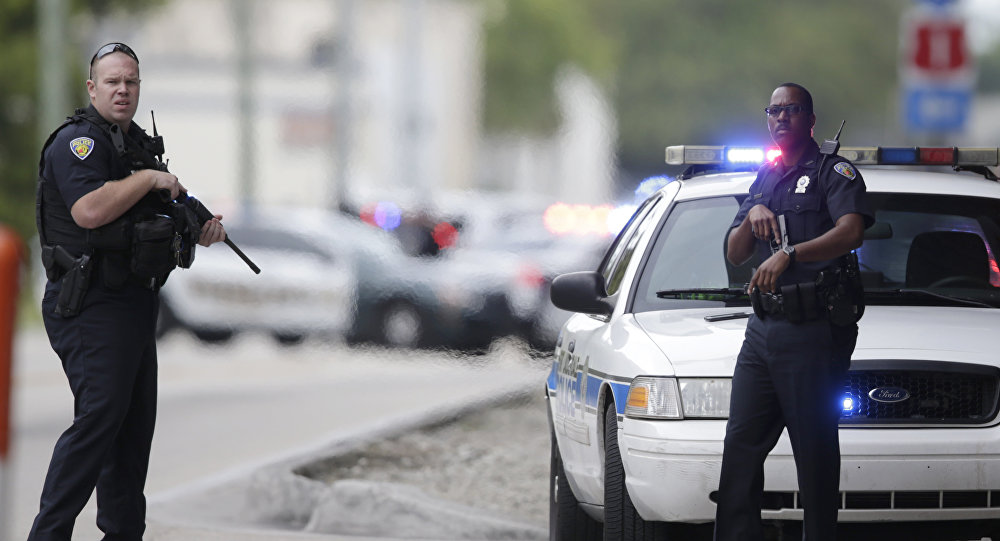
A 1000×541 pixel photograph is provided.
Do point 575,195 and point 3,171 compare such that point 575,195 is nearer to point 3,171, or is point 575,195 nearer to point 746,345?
A: point 3,171

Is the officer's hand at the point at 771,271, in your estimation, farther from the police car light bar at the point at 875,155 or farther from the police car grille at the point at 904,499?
the police car light bar at the point at 875,155

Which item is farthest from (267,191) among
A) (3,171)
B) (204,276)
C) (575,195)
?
(204,276)

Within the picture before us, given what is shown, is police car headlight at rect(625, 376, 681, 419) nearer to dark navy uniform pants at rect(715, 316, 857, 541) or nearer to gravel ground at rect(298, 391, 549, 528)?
dark navy uniform pants at rect(715, 316, 857, 541)

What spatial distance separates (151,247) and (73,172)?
337mm

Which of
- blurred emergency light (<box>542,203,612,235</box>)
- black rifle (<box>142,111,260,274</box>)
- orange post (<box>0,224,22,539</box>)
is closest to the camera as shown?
orange post (<box>0,224,22,539</box>)

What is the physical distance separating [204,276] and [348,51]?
1827cm

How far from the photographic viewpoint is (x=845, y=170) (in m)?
5.81

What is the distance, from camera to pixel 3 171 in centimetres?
2697

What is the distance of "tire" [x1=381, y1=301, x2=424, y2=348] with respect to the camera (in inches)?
875

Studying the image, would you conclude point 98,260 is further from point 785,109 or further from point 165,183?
point 785,109

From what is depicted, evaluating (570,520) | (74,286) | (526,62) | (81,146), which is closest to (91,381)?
(74,286)

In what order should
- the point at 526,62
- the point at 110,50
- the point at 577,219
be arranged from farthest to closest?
the point at 526,62 < the point at 577,219 < the point at 110,50

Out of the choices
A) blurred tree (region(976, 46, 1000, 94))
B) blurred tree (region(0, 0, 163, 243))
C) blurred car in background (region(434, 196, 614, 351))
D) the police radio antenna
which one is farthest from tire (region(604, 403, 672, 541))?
blurred tree (region(976, 46, 1000, 94))

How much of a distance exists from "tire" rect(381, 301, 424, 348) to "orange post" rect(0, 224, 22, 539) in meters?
18.7
